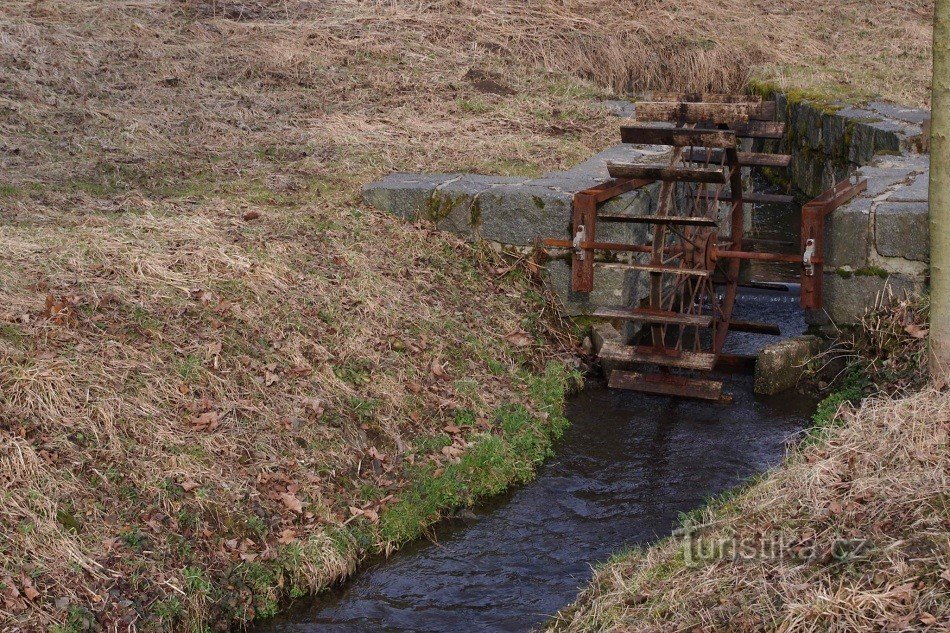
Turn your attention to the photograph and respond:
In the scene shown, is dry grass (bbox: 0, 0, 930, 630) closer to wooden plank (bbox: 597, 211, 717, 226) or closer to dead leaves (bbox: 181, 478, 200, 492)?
dead leaves (bbox: 181, 478, 200, 492)

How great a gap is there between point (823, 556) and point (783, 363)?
12.1 ft

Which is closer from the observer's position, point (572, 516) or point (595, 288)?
point (572, 516)

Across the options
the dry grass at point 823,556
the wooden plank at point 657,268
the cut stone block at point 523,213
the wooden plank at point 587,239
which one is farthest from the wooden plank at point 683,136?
the dry grass at point 823,556

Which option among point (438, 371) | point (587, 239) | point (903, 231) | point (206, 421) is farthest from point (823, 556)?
point (587, 239)

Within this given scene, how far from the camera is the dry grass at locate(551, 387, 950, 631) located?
11.5 feet

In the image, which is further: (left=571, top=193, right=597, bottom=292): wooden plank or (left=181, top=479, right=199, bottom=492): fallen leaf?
(left=571, top=193, right=597, bottom=292): wooden plank

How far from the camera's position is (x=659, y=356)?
23.9 feet

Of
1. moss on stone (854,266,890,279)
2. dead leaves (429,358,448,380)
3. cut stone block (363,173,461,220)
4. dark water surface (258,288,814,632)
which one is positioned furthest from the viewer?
cut stone block (363,173,461,220)

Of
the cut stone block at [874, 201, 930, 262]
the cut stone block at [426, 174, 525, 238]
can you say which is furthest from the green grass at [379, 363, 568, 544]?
the cut stone block at [874, 201, 930, 262]

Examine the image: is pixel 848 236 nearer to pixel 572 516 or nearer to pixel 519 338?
pixel 519 338

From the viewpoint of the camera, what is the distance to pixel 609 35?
47.7 feet

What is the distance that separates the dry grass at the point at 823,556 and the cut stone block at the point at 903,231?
2.14 meters

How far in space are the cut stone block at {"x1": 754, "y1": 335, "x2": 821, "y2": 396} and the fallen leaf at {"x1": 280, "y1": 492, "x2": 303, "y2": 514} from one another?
12.3ft

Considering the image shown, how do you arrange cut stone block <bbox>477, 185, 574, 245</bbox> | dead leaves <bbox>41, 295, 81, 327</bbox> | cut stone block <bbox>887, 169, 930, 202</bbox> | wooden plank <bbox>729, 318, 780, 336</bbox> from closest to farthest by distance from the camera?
dead leaves <bbox>41, 295, 81, 327</bbox>
cut stone block <bbox>887, 169, 930, 202</bbox>
cut stone block <bbox>477, 185, 574, 245</bbox>
wooden plank <bbox>729, 318, 780, 336</bbox>
